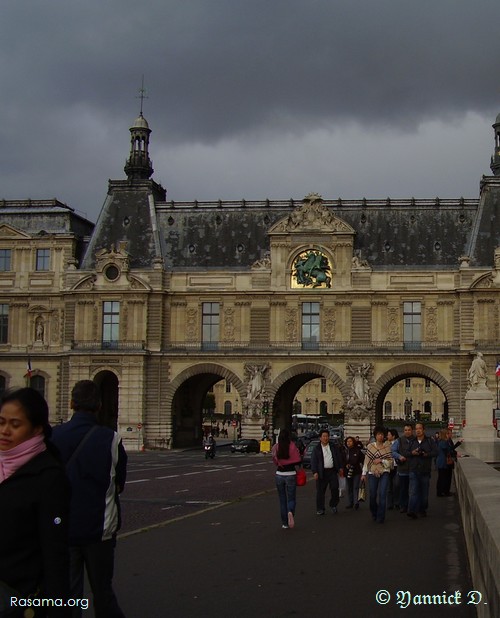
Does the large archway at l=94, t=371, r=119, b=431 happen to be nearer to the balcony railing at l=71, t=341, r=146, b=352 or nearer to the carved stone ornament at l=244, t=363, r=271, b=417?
the balcony railing at l=71, t=341, r=146, b=352

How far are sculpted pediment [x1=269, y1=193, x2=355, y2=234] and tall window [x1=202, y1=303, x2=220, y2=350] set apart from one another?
6.40 m

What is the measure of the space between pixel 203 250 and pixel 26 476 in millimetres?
61980

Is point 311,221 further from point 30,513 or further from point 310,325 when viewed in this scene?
point 30,513

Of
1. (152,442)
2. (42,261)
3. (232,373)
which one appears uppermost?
(42,261)

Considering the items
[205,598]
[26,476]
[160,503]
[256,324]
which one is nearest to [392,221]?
[256,324]

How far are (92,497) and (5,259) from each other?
62017mm

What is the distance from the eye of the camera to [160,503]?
25047mm

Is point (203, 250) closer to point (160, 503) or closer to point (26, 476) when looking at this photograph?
point (160, 503)

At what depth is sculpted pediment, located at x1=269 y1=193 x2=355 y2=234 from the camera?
6512 centimetres

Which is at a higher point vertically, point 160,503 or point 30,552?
point 30,552

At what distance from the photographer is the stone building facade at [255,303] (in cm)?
6431

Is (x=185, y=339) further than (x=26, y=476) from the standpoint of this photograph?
Yes

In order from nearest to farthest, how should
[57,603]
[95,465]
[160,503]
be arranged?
[57,603], [95,465], [160,503]

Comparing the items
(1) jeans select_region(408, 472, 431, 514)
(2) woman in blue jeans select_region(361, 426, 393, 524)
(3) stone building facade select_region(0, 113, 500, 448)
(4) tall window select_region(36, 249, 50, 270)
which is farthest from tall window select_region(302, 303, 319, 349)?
(2) woman in blue jeans select_region(361, 426, 393, 524)
